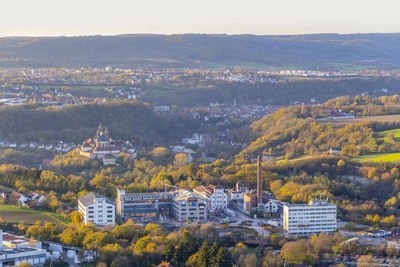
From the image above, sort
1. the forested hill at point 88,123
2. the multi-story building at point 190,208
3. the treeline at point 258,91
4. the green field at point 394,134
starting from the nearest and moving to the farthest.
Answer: the multi-story building at point 190,208 → the green field at point 394,134 → the forested hill at point 88,123 → the treeline at point 258,91

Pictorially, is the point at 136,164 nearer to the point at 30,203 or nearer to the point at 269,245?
the point at 30,203

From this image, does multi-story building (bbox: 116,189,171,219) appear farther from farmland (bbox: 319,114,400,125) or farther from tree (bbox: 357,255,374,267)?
farmland (bbox: 319,114,400,125)

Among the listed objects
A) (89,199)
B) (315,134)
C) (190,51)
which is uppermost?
(190,51)

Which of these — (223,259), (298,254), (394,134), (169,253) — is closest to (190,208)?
(169,253)

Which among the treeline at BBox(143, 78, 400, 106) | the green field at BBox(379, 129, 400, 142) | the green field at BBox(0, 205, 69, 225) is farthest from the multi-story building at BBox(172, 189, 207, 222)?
the treeline at BBox(143, 78, 400, 106)

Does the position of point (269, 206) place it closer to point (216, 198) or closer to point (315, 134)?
point (216, 198)

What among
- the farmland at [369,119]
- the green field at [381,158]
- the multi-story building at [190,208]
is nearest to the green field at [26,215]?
the multi-story building at [190,208]

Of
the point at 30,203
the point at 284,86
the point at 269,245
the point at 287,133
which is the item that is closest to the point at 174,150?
the point at 287,133

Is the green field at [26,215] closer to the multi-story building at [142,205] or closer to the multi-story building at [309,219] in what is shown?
the multi-story building at [142,205]
